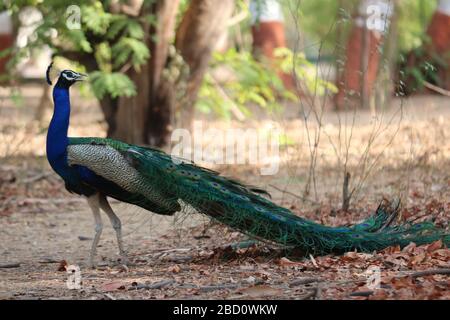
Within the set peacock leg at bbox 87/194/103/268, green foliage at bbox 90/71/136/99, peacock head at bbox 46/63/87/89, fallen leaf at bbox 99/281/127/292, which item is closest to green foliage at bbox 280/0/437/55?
green foliage at bbox 90/71/136/99

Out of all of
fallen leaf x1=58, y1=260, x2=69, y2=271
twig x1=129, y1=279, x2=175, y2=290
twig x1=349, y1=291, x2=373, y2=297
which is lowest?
fallen leaf x1=58, y1=260, x2=69, y2=271

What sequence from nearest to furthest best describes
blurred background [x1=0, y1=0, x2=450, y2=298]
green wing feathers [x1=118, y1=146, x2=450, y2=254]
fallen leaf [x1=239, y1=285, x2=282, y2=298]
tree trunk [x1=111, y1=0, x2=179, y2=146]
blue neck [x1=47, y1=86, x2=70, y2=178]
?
1. fallen leaf [x1=239, y1=285, x2=282, y2=298]
2. green wing feathers [x1=118, y1=146, x2=450, y2=254]
3. blue neck [x1=47, y1=86, x2=70, y2=178]
4. blurred background [x1=0, y1=0, x2=450, y2=298]
5. tree trunk [x1=111, y1=0, x2=179, y2=146]

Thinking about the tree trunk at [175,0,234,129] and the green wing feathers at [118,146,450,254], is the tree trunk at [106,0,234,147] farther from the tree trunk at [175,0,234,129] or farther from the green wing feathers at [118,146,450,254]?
the green wing feathers at [118,146,450,254]

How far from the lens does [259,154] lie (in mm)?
10961

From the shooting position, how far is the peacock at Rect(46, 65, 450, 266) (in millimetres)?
5250

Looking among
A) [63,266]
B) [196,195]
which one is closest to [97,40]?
[63,266]

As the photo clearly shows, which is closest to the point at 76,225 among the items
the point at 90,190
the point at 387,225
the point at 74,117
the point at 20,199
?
the point at 20,199

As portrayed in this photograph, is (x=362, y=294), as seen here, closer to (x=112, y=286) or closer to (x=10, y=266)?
(x=112, y=286)

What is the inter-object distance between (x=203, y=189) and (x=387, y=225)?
1193mm

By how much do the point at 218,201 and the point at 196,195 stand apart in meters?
0.15

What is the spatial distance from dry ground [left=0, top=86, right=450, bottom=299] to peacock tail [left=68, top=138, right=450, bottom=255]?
4.7 inches

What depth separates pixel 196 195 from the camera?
17.6 feet

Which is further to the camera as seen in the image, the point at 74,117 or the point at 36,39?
the point at 74,117
